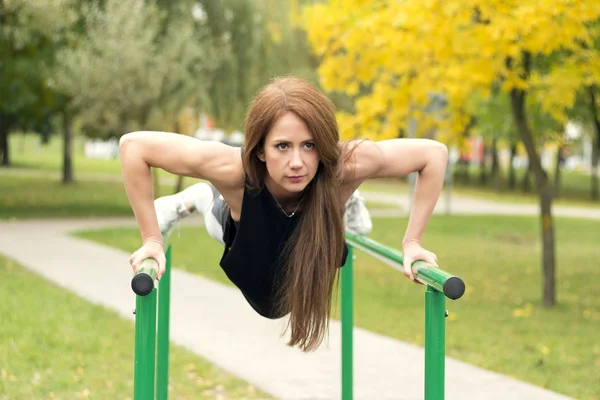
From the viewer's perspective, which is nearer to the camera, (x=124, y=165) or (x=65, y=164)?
(x=124, y=165)

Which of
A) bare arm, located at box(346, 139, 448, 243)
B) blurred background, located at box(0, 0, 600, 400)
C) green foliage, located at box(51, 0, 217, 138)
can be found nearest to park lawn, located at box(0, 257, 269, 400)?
blurred background, located at box(0, 0, 600, 400)

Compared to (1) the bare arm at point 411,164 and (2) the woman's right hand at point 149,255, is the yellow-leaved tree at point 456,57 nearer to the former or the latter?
(1) the bare arm at point 411,164

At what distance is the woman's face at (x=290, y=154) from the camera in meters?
2.67

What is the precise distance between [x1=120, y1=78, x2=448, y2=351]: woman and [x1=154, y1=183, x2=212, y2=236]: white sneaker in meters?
0.73

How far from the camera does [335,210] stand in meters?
2.88

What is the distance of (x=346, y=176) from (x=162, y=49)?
13.0 meters

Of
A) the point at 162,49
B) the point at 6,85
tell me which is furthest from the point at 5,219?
the point at 162,49

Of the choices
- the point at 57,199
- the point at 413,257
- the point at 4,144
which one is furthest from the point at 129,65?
the point at 4,144

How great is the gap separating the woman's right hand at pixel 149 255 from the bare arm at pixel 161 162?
7cm

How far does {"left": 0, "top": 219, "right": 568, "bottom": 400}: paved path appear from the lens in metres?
4.97

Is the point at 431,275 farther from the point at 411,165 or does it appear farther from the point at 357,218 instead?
the point at 357,218

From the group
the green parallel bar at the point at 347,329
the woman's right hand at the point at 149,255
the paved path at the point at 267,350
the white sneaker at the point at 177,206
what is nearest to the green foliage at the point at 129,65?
the paved path at the point at 267,350

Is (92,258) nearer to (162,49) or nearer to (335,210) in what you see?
(162,49)

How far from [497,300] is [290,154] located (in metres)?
6.51
